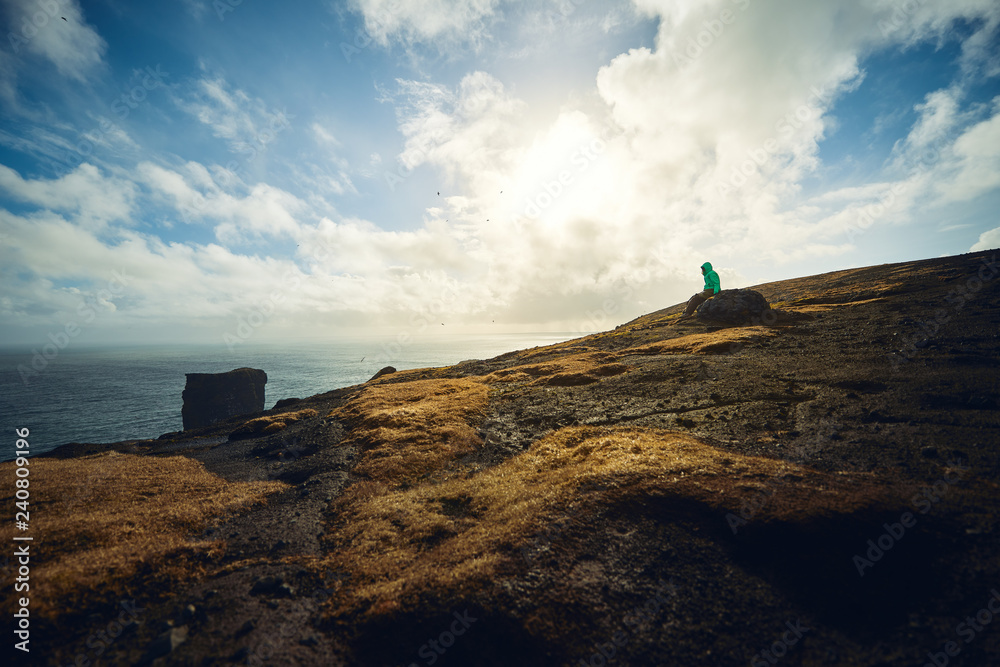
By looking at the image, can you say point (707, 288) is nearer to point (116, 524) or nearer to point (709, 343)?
point (709, 343)

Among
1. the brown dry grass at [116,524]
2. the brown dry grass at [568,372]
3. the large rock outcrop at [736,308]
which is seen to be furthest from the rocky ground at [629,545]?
the large rock outcrop at [736,308]

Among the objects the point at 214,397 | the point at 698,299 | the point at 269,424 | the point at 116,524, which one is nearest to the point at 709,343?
the point at 698,299

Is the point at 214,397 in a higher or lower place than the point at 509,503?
lower

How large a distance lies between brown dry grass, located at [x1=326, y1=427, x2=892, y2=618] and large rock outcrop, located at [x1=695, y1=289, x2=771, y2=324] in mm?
25323

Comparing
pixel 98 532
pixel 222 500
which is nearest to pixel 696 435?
pixel 222 500

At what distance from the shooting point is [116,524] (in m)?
9.98

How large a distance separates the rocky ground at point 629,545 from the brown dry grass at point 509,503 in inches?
2.7

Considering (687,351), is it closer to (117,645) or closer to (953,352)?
(953,352)

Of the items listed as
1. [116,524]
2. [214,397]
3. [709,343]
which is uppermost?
[709,343]

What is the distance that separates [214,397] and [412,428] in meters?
70.5

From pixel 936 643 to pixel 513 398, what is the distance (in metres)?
16.8

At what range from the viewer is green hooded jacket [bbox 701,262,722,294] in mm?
40531

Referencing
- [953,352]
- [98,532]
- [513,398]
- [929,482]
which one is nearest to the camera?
[929,482]

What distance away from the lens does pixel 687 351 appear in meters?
24.5
